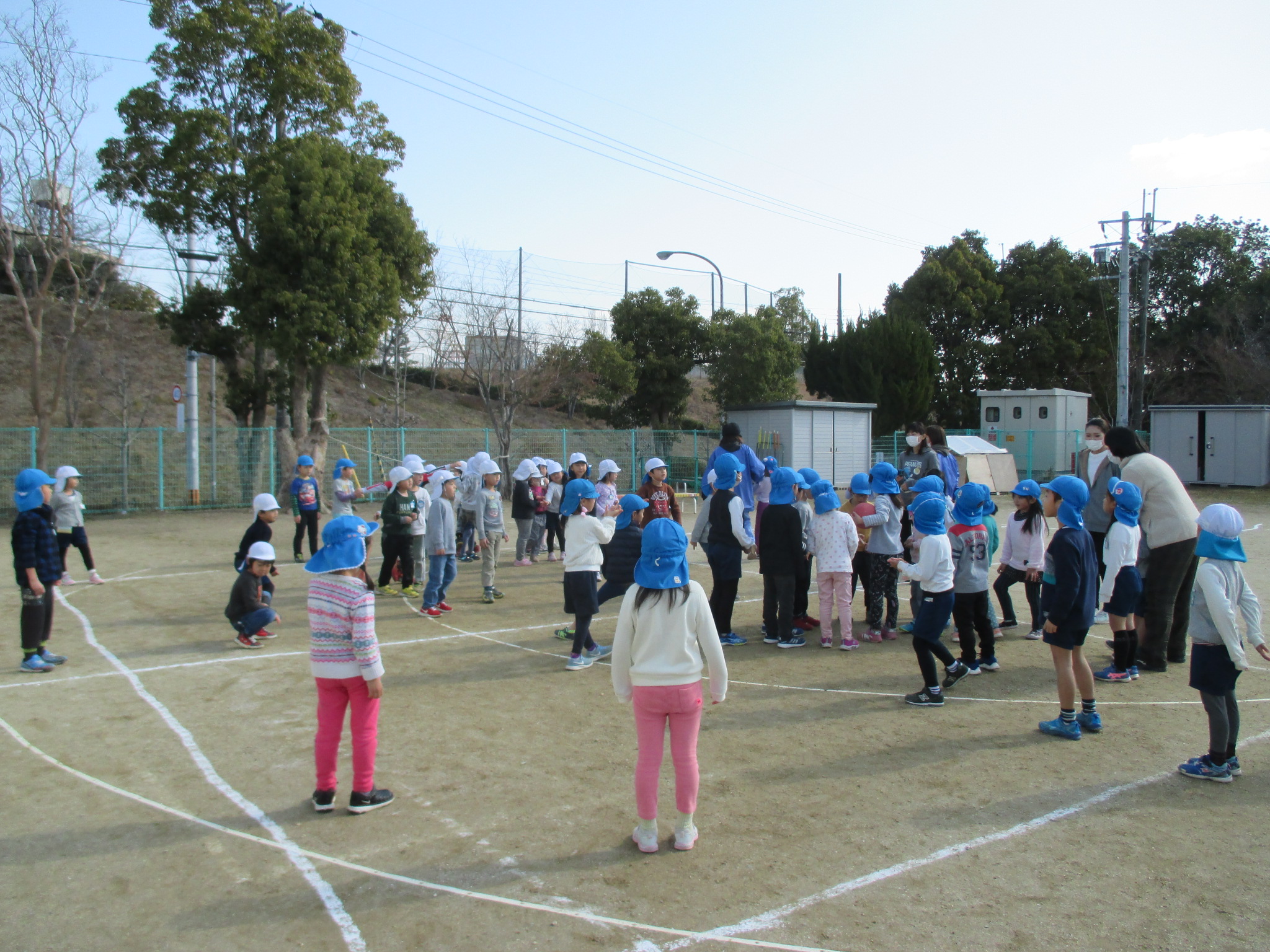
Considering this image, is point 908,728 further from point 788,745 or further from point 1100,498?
point 1100,498

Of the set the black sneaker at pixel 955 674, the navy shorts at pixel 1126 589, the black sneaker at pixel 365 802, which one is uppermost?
the navy shorts at pixel 1126 589

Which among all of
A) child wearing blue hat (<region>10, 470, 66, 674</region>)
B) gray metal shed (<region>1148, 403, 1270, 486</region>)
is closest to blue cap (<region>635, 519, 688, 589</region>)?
child wearing blue hat (<region>10, 470, 66, 674</region>)

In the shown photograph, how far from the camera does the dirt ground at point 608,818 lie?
3.67 metres

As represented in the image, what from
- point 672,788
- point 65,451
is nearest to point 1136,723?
point 672,788

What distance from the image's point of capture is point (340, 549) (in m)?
4.80

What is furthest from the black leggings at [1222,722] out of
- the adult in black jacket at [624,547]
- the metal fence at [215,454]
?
the metal fence at [215,454]

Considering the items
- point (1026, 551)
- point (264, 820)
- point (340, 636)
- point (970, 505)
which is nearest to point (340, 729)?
point (340, 636)

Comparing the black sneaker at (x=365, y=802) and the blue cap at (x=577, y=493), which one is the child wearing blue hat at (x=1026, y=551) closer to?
the blue cap at (x=577, y=493)

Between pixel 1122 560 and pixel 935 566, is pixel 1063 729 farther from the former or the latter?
pixel 1122 560

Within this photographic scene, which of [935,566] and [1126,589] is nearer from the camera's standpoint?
[935,566]

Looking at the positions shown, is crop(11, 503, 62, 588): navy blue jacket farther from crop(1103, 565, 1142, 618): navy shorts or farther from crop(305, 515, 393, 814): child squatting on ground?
crop(1103, 565, 1142, 618): navy shorts

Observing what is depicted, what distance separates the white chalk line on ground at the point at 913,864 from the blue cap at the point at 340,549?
8.35ft

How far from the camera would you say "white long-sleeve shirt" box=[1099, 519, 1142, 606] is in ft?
22.2

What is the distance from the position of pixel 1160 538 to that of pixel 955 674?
2047mm
